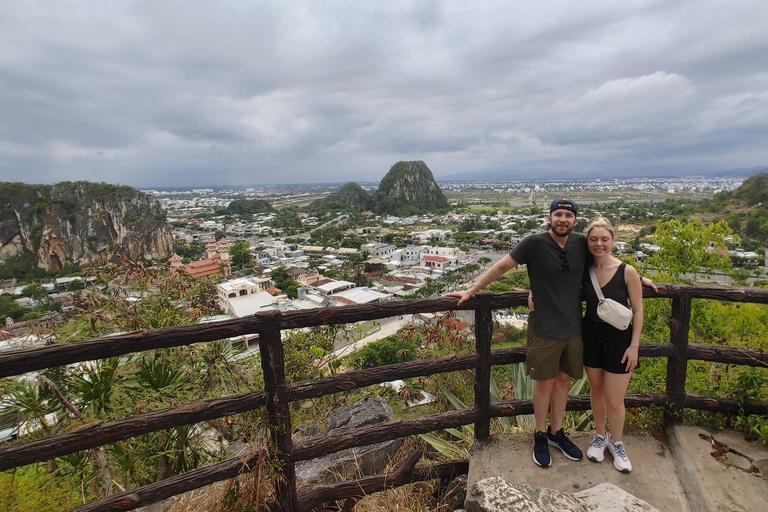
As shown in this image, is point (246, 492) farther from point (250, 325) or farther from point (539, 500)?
point (539, 500)

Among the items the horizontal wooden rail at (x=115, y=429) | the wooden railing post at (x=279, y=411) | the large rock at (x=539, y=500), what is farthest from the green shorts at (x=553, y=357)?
the horizontal wooden rail at (x=115, y=429)

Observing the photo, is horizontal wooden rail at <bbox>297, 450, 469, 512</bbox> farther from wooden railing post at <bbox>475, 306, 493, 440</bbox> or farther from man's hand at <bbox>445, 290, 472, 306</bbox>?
man's hand at <bbox>445, 290, 472, 306</bbox>

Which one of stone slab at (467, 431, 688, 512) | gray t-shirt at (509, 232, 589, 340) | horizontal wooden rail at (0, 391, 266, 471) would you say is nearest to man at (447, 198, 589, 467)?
gray t-shirt at (509, 232, 589, 340)

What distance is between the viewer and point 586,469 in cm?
205

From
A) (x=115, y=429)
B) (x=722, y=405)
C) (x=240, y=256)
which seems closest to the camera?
(x=115, y=429)

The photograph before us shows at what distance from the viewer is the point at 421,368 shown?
2076 mm

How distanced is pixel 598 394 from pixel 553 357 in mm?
390

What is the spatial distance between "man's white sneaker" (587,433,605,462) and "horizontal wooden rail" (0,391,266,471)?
175cm

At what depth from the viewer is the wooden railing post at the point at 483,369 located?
6.99 feet

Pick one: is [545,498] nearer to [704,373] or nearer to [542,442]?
[542,442]

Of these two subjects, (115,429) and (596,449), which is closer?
(115,429)

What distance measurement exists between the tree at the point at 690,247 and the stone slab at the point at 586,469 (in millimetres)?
4794

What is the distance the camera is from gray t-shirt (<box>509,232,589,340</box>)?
1.94 m

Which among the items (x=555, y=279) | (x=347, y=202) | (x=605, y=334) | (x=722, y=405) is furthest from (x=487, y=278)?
(x=347, y=202)
